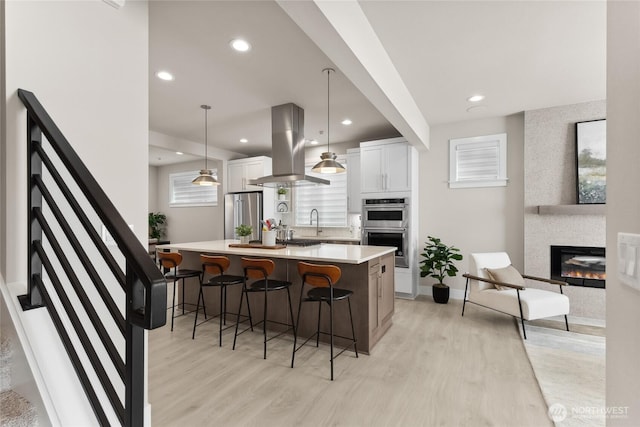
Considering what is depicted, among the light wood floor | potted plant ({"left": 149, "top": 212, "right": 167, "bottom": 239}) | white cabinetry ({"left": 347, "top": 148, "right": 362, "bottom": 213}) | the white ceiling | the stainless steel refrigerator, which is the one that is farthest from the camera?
potted plant ({"left": 149, "top": 212, "right": 167, "bottom": 239})

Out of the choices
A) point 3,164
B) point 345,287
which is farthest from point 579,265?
point 3,164

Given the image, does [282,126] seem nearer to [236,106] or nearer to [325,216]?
[236,106]

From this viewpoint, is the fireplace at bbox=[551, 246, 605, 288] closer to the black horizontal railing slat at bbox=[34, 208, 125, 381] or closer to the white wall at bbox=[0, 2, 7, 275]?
the black horizontal railing slat at bbox=[34, 208, 125, 381]

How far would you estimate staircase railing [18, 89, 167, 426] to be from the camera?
2.38 ft

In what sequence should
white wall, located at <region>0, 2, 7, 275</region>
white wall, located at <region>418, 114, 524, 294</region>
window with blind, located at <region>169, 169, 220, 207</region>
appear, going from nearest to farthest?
white wall, located at <region>0, 2, 7, 275</region>
white wall, located at <region>418, 114, 524, 294</region>
window with blind, located at <region>169, 169, 220, 207</region>

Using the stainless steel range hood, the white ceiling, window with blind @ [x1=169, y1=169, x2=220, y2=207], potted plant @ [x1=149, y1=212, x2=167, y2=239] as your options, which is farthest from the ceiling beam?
potted plant @ [x1=149, y1=212, x2=167, y2=239]

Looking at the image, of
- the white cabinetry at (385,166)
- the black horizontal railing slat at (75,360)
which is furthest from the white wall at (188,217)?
the black horizontal railing slat at (75,360)

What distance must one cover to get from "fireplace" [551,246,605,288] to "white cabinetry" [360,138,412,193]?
217cm

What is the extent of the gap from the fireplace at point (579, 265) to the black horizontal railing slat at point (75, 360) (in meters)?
4.96

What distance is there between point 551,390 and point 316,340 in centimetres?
196

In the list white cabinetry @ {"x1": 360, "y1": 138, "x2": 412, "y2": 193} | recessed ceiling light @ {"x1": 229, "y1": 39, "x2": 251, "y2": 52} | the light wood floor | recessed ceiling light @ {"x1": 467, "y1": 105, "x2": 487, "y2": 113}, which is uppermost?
recessed ceiling light @ {"x1": 467, "y1": 105, "x2": 487, "y2": 113}

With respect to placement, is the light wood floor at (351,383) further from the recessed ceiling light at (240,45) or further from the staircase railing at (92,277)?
the recessed ceiling light at (240,45)

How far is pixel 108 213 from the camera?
0.83m

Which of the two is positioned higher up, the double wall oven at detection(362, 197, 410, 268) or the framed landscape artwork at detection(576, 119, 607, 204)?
the framed landscape artwork at detection(576, 119, 607, 204)
